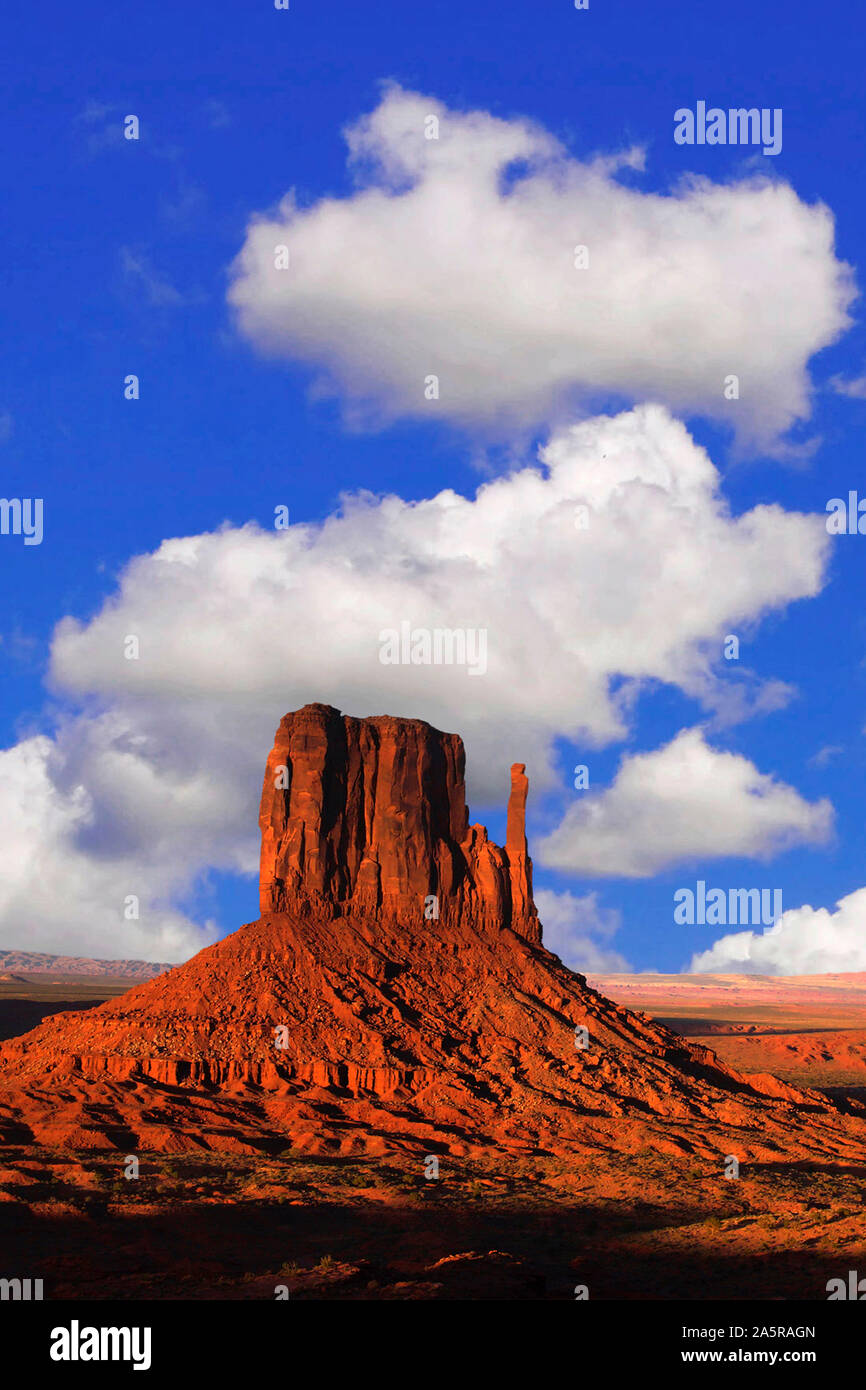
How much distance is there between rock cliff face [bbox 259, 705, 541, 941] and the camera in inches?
3366

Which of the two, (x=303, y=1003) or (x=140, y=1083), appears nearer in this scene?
(x=140, y=1083)

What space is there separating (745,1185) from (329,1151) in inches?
765

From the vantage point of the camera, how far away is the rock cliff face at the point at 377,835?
85500 mm

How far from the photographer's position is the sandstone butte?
65.0 metres

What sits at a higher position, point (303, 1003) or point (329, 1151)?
point (303, 1003)

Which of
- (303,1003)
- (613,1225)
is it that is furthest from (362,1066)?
(613,1225)

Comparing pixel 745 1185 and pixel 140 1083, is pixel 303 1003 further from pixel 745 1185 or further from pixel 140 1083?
pixel 745 1185

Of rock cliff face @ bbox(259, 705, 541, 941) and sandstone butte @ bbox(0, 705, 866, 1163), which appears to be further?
rock cliff face @ bbox(259, 705, 541, 941)

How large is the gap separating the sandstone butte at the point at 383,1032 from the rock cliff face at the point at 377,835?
0.14m

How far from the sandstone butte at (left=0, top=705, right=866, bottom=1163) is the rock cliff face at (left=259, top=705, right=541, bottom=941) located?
0.47ft

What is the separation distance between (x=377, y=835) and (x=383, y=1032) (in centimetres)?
1622
